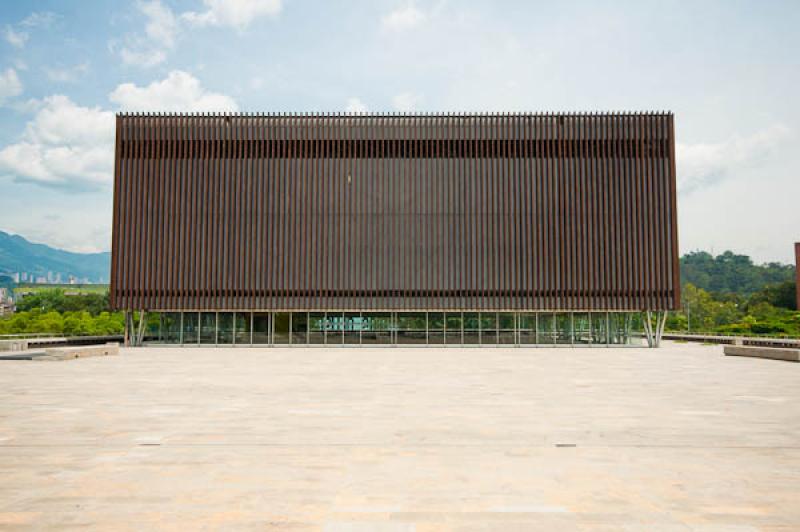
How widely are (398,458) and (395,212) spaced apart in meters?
37.0

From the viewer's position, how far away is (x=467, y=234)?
1767 inches

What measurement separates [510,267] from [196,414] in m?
34.6

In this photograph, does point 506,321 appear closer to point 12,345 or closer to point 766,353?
point 766,353

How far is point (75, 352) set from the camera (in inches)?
1182

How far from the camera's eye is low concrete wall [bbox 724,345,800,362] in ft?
97.6

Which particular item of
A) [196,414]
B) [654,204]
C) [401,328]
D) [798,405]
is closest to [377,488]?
[196,414]

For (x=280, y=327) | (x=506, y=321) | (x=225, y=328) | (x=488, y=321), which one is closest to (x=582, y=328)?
(x=506, y=321)

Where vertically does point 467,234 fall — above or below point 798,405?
above

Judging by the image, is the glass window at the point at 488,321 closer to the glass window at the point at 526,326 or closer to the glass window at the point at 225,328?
the glass window at the point at 526,326

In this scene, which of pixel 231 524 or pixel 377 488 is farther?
pixel 377 488

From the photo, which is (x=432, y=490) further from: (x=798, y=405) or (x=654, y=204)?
(x=654, y=204)

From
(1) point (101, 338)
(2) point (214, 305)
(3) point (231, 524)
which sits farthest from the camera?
(1) point (101, 338)

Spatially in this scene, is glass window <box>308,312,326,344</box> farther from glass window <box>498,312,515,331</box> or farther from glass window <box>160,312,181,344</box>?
glass window <box>498,312,515,331</box>

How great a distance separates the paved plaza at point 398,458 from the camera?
6215 mm
